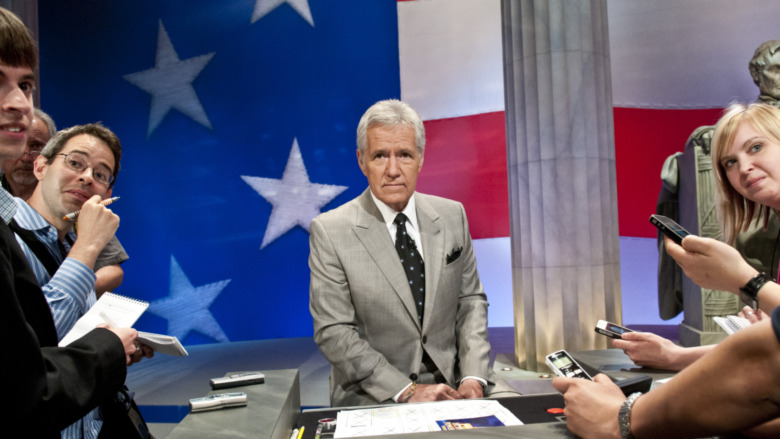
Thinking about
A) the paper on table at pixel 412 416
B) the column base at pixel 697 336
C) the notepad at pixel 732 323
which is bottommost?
the column base at pixel 697 336

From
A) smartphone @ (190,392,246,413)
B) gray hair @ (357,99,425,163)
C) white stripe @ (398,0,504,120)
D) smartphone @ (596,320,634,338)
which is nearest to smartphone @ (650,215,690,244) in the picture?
smartphone @ (596,320,634,338)

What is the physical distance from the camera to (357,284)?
6.66ft

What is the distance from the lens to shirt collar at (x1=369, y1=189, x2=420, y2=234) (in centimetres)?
216

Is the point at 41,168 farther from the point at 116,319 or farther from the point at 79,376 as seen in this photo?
the point at 79,376

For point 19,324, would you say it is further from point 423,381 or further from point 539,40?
point 539,40

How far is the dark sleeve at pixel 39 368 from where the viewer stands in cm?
80

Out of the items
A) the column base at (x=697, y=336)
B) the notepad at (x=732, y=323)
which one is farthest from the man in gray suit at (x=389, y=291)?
the column base at (x=697, y=336)

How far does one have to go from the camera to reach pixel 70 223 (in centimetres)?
183

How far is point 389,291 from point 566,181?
3270 millimetres

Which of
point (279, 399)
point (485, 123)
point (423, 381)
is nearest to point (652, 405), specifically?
point (279, 399)

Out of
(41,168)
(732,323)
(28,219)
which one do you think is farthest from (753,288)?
(41,168)

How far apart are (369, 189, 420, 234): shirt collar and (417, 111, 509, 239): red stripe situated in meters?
4.30

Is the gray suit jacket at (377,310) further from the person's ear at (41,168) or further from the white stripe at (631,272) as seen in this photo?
the white stripe at (631,272)

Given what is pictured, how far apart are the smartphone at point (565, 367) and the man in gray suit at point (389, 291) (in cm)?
58
